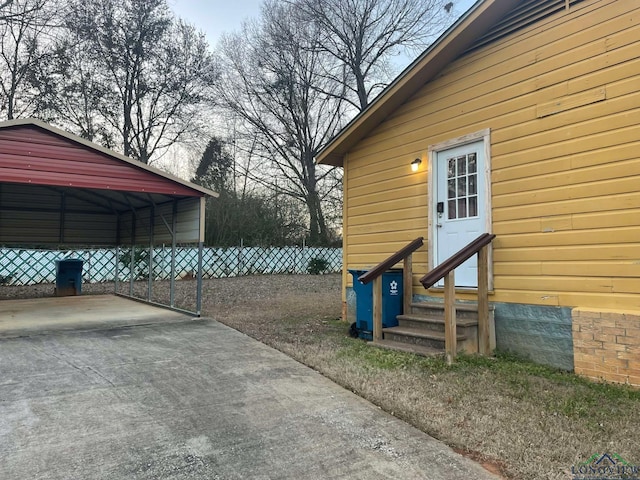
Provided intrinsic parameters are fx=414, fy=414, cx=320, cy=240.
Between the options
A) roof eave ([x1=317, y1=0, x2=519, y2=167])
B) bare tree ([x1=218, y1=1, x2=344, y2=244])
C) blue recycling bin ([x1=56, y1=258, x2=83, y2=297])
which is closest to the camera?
roof eave ([x1=317, y1=0, x2=519, y2=167])

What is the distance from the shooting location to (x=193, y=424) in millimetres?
2721

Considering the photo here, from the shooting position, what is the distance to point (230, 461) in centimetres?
226

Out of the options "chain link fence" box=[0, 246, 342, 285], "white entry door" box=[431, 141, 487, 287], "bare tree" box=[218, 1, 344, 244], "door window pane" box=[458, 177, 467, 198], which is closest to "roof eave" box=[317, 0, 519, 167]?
"white entry door" box=[431, 141, 487, 287]

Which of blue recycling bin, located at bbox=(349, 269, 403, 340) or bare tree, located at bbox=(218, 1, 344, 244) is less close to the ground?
bare tree, located at bbox=(218, 1, 344, 244)

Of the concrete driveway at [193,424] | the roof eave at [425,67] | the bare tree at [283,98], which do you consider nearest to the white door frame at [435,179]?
the roof eave at [425,67]

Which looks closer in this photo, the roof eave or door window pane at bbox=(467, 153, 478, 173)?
the roof eave

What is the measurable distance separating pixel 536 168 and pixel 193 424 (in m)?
3.95

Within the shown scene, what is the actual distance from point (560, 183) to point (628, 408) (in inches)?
82.3

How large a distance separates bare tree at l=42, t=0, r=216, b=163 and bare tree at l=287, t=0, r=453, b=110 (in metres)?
5.31

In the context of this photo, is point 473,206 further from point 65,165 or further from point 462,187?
point 65,165

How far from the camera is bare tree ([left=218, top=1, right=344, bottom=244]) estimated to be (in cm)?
1902

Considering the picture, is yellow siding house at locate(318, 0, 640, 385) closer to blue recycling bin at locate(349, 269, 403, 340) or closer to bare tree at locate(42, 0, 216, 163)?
blue recycling bin at locate(349, 269, 403, 340)

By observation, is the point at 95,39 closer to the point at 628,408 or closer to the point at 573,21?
the point at 573,21

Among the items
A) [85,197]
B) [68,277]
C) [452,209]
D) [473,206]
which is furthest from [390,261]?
[68,277]
